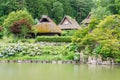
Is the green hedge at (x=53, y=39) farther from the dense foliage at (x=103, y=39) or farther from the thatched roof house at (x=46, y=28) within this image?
the dense foliage at (x=103, y=39)

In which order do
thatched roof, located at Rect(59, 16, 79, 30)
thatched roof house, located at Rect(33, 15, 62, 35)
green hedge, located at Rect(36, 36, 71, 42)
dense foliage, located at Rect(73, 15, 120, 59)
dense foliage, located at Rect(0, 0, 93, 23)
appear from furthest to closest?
dense foliage, located at Rect(0, 0, 93, 23), thatched roof, located at Rect(59, 16, 79, 30), thatched roof house, located at Rect(33, 15, 62, 35), green hedge, located at Rect(36, 36, 71, 42), dense foliage, located at Rect(73, 15, 120, 59)

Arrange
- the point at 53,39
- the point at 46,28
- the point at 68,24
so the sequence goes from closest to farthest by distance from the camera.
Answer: the point at 53,39, the point at 46,28, the point at 68,24

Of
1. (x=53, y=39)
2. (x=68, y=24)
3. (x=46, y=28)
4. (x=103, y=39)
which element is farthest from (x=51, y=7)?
(x=103, y=39)

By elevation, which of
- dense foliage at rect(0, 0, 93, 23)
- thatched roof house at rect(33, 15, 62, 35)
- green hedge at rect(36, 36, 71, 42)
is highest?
dense foliage at rect(0, 0, 93, 23)

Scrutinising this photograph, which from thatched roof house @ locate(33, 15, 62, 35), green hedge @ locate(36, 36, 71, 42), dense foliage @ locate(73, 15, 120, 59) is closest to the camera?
dense foliage @ locate(73, 15, 120, 59)

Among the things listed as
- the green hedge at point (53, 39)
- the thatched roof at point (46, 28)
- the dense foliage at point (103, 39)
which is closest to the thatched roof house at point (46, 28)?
the thatched roof at point (46, 28)

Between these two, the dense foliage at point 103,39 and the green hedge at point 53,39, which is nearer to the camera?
the dense foliage at point 103,39

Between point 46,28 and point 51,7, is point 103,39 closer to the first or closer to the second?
point 46,28

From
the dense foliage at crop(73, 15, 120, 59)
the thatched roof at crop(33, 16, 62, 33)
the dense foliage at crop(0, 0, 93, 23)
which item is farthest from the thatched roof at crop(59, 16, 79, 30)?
the dense foliage at crop(73, 15, 120, 59)

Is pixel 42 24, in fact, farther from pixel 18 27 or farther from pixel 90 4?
pixel 90 4

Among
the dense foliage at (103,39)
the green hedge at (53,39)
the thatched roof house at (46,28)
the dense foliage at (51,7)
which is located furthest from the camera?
the dense foliage at (51,7)

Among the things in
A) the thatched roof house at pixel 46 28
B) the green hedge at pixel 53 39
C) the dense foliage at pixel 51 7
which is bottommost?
the green hedge at pixel 53 39

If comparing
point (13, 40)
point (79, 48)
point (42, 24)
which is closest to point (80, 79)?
point (79, 48)

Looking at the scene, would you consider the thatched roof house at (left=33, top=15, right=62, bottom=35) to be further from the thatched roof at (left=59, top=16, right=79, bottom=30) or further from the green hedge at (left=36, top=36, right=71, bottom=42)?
the thatched roof at (left=59, top=16, right=79, bottom=30)
